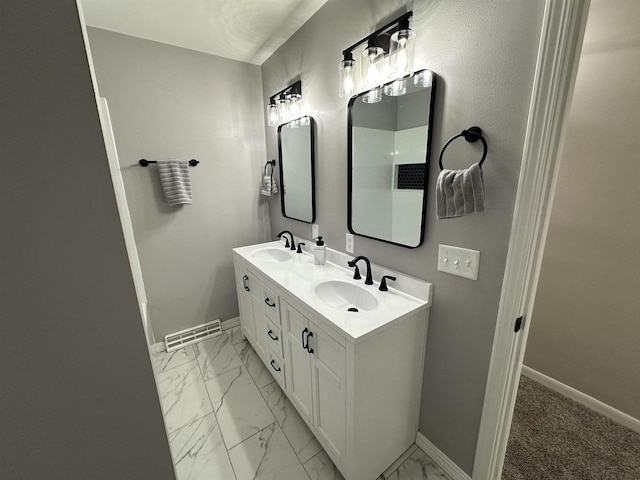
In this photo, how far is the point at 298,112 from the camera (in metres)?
1.91

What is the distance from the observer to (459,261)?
43.3 inches

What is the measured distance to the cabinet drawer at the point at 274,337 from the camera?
1.58 meters

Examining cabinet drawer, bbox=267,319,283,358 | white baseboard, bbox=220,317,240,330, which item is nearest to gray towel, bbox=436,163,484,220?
cabinet drawer, bbox=267,319,283,358

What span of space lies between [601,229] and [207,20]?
8.95ft

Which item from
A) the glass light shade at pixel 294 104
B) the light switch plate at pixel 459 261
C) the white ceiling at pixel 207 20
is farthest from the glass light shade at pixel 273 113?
the light switch plate at pixel 459 261

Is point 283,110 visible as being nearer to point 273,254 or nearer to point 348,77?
point 348,77

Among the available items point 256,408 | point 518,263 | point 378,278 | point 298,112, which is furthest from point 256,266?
Result: point 518,263

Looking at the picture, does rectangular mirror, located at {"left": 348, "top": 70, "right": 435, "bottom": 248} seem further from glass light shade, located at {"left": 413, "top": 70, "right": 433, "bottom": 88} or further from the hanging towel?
the hanging towel

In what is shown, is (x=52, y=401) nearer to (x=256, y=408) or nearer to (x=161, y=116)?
(x=256, y=408)

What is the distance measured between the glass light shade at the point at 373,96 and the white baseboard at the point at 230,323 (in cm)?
228

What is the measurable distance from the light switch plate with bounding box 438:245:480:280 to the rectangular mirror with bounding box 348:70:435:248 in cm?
13

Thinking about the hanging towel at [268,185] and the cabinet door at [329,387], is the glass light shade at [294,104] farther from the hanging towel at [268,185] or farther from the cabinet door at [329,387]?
the cabinet door at [329,387]

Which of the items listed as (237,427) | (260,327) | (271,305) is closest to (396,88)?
(271,305)

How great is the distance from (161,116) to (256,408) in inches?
88.1
